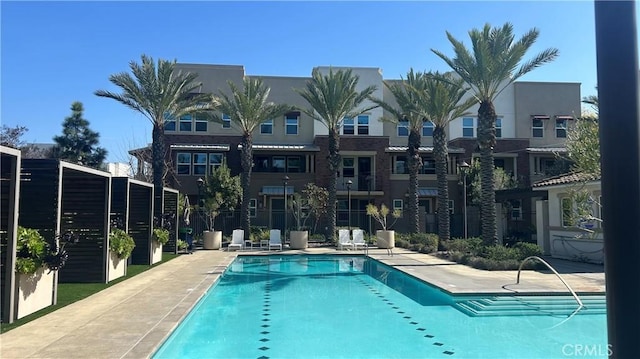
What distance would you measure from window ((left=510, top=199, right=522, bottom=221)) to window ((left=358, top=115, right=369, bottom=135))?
38.9 feet

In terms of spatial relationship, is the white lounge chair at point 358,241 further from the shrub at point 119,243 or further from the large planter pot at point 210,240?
the shrub at point 119,243

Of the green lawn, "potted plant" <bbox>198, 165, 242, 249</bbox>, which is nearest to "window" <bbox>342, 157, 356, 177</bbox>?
"potted plant" <bbox>198, 165, 242, 249</bbox>

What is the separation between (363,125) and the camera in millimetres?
34094

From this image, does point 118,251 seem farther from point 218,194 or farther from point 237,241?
point 218,194

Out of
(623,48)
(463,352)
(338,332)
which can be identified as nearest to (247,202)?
(338,332)

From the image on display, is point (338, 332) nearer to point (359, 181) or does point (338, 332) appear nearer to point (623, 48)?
point (623, 48)

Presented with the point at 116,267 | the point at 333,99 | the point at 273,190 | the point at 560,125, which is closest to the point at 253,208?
the point at 273,190

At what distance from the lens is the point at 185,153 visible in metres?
32.2

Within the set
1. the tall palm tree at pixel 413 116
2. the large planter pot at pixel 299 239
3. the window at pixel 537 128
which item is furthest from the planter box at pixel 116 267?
the window at pixel 537 128

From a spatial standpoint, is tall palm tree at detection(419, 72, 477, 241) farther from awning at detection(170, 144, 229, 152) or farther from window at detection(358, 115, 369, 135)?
awning at detection(170, 144, 229, 152)

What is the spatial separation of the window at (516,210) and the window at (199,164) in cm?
2238

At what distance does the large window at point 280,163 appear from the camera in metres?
33.4

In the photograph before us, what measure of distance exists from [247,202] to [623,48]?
25419 millimetres

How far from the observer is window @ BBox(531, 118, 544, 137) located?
1414 inches
